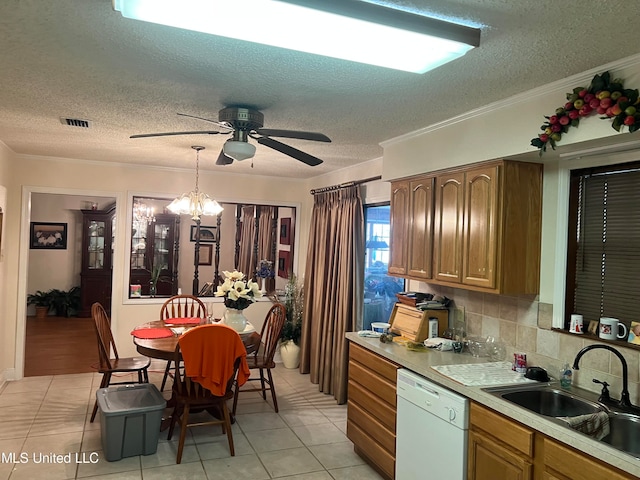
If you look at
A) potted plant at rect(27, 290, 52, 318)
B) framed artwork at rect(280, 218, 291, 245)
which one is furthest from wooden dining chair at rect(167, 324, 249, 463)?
potted plant at rect(27, 290, 52, 318)

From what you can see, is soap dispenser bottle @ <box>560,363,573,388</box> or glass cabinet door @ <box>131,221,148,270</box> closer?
soap dispenser bottle @ <box>560,363,573,388</box>

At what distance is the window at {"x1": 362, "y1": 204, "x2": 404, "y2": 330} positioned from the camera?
4.80m

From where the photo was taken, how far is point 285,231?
673cm

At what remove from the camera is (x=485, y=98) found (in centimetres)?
264

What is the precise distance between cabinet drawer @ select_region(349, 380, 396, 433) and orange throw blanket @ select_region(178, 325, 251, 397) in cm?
89

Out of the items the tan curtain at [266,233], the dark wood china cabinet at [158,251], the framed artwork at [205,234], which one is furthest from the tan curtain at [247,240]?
the dark wood china cabinet at [158,251]

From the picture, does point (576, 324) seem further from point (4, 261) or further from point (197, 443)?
point (4, 261)

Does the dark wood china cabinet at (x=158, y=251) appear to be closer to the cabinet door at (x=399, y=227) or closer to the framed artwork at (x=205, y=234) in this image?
the framed artwork at (x=205, y=234)

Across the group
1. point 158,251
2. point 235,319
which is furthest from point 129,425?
point 158,251

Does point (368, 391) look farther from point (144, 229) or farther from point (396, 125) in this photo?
point (144, 229)

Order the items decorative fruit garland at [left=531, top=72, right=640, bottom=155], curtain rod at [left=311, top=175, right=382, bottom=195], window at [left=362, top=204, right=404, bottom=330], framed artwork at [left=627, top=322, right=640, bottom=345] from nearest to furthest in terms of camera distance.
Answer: decorative fruit garland at [left=531, top=72, right=640, bottom=155], framed artwork at [left=627, top=322, right=640, bottom=345], curtain rod at [left=311, top=175, right=382, bottom=195], window at [left=362, top=204, right=404, bottom=330]

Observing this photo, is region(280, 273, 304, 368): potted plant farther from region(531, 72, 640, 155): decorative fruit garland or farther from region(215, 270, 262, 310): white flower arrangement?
region(531, 72, 640, 155): decorative fruit garland

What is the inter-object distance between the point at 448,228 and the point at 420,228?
0.31 m

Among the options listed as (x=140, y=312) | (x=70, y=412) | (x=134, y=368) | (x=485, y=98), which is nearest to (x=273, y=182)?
(x=140, y=312)
